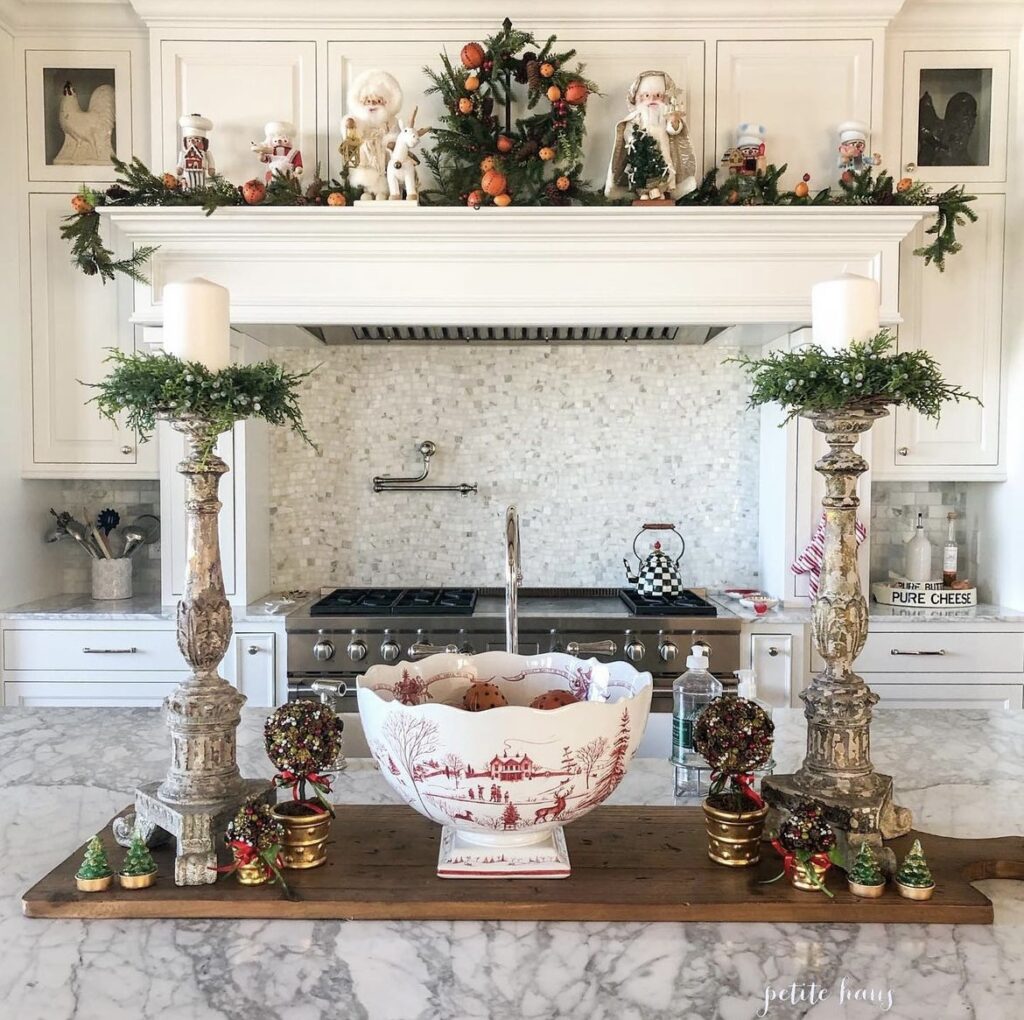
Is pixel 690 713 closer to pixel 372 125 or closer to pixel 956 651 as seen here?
pixel 956 651

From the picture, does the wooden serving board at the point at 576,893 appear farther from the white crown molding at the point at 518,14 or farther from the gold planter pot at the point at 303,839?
the white crown molding at the point at 518,14

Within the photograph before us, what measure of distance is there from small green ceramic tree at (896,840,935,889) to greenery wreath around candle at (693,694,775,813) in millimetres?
163

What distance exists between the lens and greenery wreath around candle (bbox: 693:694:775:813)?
3.35 feet

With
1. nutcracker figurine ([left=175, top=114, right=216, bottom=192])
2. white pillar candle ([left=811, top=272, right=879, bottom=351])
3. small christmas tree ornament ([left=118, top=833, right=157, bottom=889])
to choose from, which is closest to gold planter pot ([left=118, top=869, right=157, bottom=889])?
small christmas tree ornament ([left=118, top=833, right=157, bottom=889])

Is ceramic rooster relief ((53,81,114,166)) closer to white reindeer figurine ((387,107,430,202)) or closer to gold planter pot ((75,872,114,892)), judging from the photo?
white reindeer figurine ((387,107,430,202))

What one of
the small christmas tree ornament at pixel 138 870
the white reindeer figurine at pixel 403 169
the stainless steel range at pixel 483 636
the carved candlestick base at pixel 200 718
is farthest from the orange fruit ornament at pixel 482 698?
the white reindeer figurine at pixel 403 169

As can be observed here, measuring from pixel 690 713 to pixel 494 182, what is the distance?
5.98 ft

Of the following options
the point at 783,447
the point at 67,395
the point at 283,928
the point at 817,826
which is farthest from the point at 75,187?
the point at 817,826

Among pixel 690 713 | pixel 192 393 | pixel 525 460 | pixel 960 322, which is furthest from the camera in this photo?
pixel 525 460

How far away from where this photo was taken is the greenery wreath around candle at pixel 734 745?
40.3 inches

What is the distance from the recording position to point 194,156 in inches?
105

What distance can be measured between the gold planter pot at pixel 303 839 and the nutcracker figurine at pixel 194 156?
2217mm

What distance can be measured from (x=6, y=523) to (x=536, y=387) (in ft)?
6.19

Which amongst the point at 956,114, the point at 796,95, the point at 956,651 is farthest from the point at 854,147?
the point at 956,651
